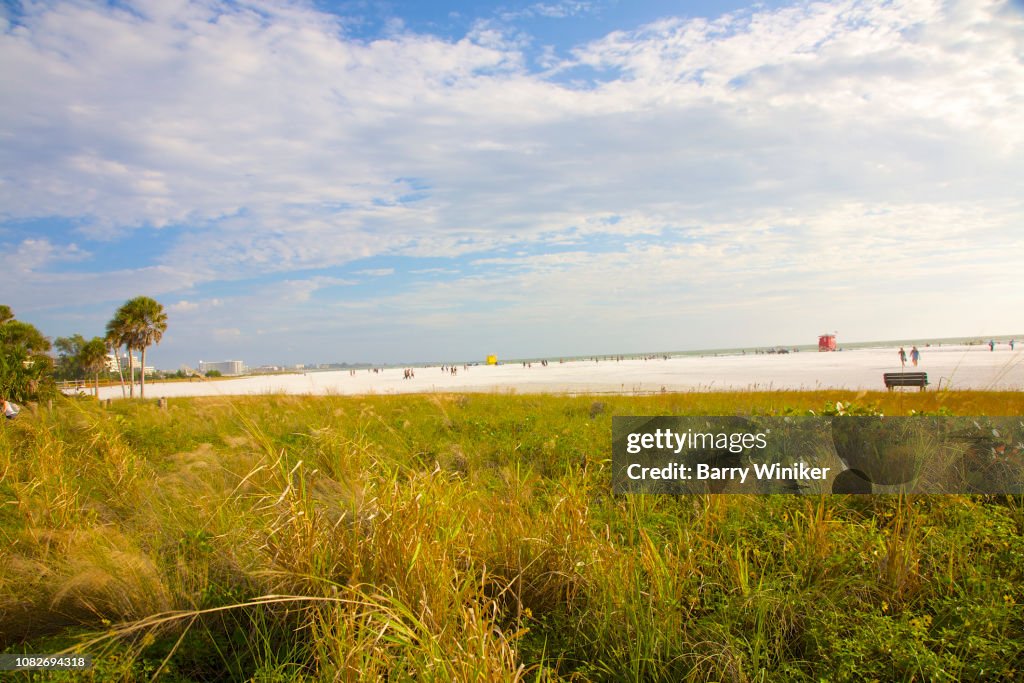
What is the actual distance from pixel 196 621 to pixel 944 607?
4.93 m

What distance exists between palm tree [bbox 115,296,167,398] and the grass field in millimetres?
46126

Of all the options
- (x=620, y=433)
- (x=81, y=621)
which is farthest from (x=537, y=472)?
(x=81, y=621)

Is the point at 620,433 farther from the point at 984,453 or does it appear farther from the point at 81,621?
the point at 81,621

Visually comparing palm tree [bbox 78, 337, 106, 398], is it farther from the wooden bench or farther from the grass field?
the wooden bench

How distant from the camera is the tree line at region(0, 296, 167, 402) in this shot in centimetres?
1170

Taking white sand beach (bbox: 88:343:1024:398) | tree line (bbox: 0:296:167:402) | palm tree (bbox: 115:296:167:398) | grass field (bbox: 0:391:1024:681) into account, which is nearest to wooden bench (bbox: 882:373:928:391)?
white sand beach (bbox: 88:343:1024:398)

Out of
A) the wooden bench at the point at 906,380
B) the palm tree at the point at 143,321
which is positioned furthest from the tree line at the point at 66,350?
the wooden bench at the point at 906,380

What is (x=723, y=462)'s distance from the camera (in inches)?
257

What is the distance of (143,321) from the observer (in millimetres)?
45656

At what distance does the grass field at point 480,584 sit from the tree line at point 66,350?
6124 mm

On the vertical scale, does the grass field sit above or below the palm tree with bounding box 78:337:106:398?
below

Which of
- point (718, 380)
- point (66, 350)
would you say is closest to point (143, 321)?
point (718, 380)

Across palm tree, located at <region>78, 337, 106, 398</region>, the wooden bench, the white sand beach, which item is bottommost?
the white sand beach

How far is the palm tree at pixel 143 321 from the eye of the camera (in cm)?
4481
